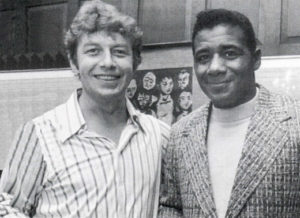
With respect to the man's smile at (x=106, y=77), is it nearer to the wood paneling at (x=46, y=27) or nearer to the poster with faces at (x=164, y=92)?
the poster with faces at (x=164, y=92)

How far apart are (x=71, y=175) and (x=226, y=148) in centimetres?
49

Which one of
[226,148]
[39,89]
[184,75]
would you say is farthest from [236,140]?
[39,89]

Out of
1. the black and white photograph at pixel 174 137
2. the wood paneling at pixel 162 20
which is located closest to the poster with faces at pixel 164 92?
the wood paneling at pixel 162 20

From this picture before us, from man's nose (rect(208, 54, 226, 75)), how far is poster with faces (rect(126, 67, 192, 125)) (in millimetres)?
524

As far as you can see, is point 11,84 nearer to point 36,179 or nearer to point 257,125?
point 36,179

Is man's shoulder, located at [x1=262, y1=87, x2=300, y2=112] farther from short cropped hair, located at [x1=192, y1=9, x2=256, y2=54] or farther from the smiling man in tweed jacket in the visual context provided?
short cropped hair, located at [x1=192, y1=9, x2=256, y2=54]

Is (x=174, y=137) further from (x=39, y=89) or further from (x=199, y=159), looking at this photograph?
(x=39, y=89)

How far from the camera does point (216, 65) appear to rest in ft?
5.63

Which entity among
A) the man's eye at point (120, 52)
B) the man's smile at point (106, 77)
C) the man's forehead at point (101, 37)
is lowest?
the man's smile at point (106, 77)

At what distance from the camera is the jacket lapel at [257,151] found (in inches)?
66.0

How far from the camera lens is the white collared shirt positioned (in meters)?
1.77

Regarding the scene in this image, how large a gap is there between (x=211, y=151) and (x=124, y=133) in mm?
293

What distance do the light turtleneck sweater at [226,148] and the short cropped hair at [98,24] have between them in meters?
0.39

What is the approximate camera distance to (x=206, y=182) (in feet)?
5.79
